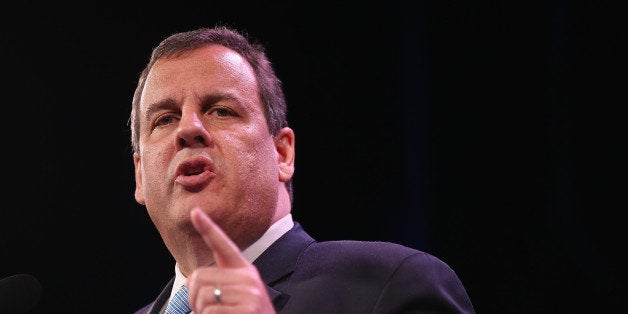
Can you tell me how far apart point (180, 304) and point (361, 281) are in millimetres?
534

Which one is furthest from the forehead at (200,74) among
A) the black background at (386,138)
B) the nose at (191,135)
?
the black background at (386,138)

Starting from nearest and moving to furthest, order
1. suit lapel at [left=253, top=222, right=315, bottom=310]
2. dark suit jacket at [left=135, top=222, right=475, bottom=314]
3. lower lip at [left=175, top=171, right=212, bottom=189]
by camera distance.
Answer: dark suit jacket at [left=135, top=222, right=475, bottom=314] → suit lapel at [left=253, top=222, right=315, bottom=310] → lower lip at [left=175, top=171, right=212, bottom=189]

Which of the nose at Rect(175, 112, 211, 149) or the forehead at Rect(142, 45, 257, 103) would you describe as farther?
the forehead at Rect(142, 45, 257, 103)

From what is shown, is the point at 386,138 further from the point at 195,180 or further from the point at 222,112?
the point at 195,180

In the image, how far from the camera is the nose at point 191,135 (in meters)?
1.93

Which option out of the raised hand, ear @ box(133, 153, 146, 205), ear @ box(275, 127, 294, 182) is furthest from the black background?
the raised hand

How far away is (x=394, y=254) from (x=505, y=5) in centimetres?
150

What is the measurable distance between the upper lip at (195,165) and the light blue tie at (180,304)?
332 millimetres

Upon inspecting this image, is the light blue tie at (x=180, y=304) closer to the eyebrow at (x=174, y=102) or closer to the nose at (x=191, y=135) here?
the nose at (x=191, y=135)

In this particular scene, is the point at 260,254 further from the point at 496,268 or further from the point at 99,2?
the point at 99,2

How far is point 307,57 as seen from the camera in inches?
134

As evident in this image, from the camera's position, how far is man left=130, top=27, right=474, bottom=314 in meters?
1.71

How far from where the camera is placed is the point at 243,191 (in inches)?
76.7

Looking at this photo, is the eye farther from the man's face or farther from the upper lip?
the upper lip
